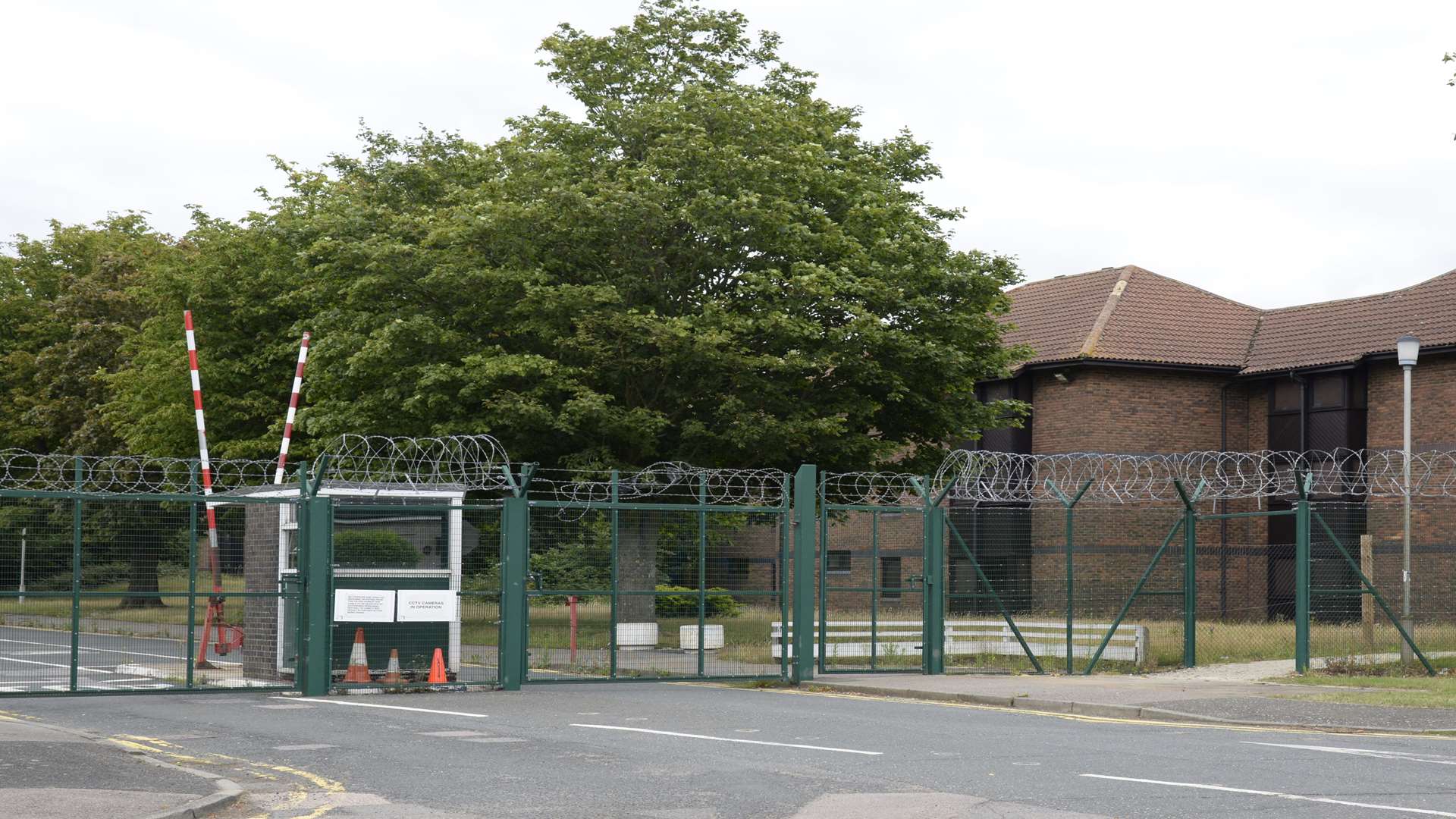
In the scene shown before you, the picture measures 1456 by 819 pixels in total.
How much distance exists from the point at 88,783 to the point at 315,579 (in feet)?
25.7

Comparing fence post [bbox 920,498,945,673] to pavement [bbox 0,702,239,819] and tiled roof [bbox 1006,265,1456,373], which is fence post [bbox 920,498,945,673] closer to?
pavement [bbox 0,702,239,819]

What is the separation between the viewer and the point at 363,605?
741 inches

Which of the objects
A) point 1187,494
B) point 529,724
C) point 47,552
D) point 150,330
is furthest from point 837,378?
point 150,330

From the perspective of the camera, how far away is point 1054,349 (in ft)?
140

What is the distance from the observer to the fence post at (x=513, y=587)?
19.5 metres

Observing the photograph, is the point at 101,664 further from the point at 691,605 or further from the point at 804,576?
the point at 804,576

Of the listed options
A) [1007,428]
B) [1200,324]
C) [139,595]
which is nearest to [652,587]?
[139,595]

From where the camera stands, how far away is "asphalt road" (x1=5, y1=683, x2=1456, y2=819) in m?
10.2

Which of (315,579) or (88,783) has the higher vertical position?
(315,579)

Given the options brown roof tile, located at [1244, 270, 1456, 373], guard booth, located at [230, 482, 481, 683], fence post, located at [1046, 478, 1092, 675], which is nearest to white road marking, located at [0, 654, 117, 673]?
guard booth, located at [230, 482, 481, 683]

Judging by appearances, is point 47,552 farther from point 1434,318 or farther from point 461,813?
point 1434,318

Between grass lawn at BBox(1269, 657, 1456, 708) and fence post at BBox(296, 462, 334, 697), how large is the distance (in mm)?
A: 10863

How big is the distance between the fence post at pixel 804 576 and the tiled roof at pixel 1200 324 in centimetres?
1913

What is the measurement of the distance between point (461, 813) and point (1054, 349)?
113 feet
